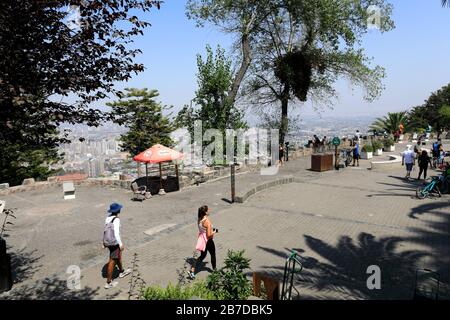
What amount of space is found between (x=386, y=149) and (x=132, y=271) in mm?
27758

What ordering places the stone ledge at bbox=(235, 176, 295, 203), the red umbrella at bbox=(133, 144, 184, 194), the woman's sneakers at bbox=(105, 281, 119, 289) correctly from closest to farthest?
the woman's sneakers at bbox=(105, 281, 119, 289), the stone ledge at bbox=(235, 176, 295, 203), the red umbrella at bbox=(133, 144, 184, 194)

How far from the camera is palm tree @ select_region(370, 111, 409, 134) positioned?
39.2 metres

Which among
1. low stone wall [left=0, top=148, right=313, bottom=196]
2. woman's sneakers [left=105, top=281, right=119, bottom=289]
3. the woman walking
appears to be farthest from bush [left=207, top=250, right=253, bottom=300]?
low stone wall [left=0, top=148, right=313, bottom=196]

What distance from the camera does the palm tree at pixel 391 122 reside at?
39.2 metres

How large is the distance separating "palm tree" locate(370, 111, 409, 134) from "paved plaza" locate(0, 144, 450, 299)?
23893mm

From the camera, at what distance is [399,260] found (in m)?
8.89

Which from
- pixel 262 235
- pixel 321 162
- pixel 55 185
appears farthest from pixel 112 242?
pixel 321 162

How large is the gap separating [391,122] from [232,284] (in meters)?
38.2

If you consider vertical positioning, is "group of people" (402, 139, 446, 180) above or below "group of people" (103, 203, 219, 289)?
above

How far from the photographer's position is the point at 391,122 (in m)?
39.8

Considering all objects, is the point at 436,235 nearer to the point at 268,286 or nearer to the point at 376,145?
the point at 268,286

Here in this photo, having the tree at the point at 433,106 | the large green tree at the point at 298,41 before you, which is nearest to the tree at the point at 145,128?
the large green tree at the point at 298,41

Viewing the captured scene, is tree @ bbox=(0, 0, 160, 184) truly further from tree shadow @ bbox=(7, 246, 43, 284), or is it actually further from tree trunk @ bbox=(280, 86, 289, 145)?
tree trunk @ bbox=(280, 86, 289, 145)

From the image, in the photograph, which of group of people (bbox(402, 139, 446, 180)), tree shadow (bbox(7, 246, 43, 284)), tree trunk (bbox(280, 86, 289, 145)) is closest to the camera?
tree shadow (bbox(7, 246, 43, 284))
